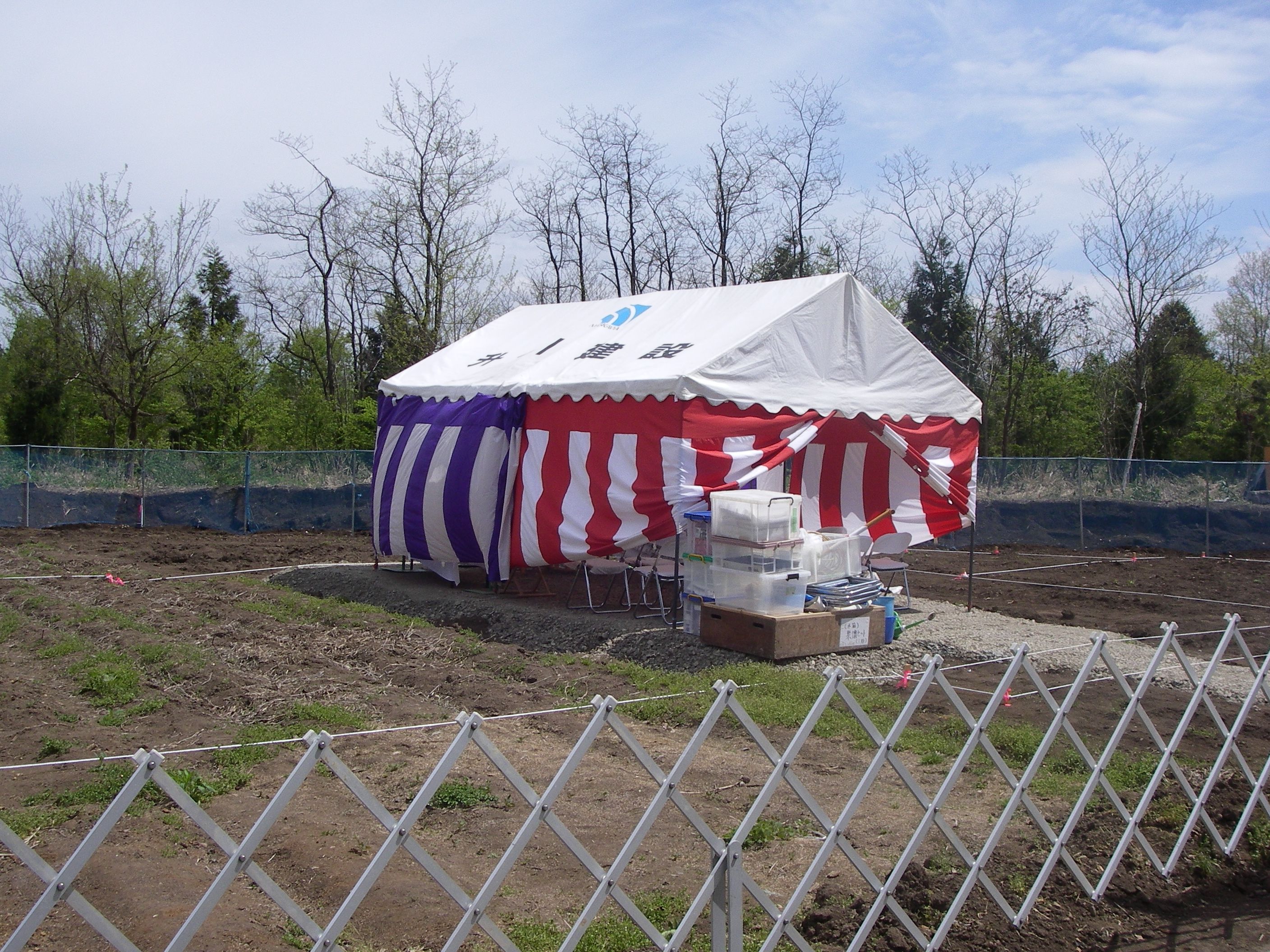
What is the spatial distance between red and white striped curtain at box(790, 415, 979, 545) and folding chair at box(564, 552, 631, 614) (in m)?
2.17

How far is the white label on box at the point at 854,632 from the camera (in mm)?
8664

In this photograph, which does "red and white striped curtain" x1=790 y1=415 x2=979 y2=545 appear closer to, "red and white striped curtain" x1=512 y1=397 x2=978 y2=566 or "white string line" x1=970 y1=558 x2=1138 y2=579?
"red and white striped curtain" x1=512 y1=397 x2=978 y2=566

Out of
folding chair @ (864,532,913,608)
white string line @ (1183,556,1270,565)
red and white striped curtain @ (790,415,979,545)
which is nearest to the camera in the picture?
folding chair @ (864,532,913,608)

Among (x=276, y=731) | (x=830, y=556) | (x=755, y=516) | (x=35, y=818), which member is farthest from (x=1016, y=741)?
(x=35, y=818)

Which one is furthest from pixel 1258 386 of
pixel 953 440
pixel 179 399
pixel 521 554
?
pixel 179 399

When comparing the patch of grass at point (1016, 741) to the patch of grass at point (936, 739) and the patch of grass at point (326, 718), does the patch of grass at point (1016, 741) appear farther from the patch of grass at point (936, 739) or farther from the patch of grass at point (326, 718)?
the patch of grass at point (326, 718)

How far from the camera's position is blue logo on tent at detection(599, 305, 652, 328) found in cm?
1206

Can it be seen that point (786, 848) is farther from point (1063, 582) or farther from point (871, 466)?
point (1063, 582)

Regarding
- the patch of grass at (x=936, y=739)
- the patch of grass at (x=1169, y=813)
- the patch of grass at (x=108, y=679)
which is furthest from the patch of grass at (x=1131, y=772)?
the patch of grass at (x=108, y=679)

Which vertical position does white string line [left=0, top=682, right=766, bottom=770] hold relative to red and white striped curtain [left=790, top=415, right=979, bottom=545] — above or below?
below

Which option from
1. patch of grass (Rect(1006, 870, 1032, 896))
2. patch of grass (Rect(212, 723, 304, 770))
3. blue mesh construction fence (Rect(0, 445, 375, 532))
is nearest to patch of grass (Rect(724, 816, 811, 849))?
patch of grass (Rect(1006, 870, 1032, 896))

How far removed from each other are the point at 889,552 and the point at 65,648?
7.78 m

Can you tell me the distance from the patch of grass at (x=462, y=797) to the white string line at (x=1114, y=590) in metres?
10.4

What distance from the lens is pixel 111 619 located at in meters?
9.72
